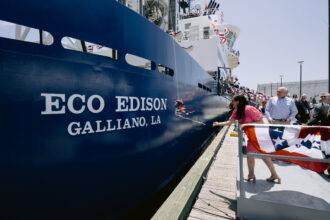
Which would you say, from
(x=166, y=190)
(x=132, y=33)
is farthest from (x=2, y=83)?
(x=166, y=190)

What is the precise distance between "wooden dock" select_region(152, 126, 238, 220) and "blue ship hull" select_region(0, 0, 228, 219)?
75 centimetres

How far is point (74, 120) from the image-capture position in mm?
2098

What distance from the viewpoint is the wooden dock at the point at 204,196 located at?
96.3 inches

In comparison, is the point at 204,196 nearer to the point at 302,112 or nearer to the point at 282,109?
the point at 282,109

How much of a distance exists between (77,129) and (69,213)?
0.93 metres

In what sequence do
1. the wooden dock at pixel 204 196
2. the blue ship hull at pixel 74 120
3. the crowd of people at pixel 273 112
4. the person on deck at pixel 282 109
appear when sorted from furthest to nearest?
1. the person on deck at pixel 282 109
2. the crowd of people at pixel 273 112
3. the wooden dock at pixel 204 196
4. the blue ship hull at pixel 74 120

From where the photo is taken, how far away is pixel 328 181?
279 centimetres

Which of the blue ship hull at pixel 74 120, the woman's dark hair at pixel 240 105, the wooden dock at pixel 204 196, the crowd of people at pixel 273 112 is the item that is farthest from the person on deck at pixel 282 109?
the blue ship hull at pixel 74 120

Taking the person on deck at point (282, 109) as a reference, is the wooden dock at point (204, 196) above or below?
below

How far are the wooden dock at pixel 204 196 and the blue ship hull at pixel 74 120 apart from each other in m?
0.75

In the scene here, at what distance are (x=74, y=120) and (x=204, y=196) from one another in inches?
88.5

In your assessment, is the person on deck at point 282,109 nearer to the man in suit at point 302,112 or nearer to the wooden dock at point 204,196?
the wooden dock at point 204,196

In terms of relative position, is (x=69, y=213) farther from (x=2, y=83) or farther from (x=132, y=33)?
(x=132, y=33)

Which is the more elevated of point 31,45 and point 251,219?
point 31,45
